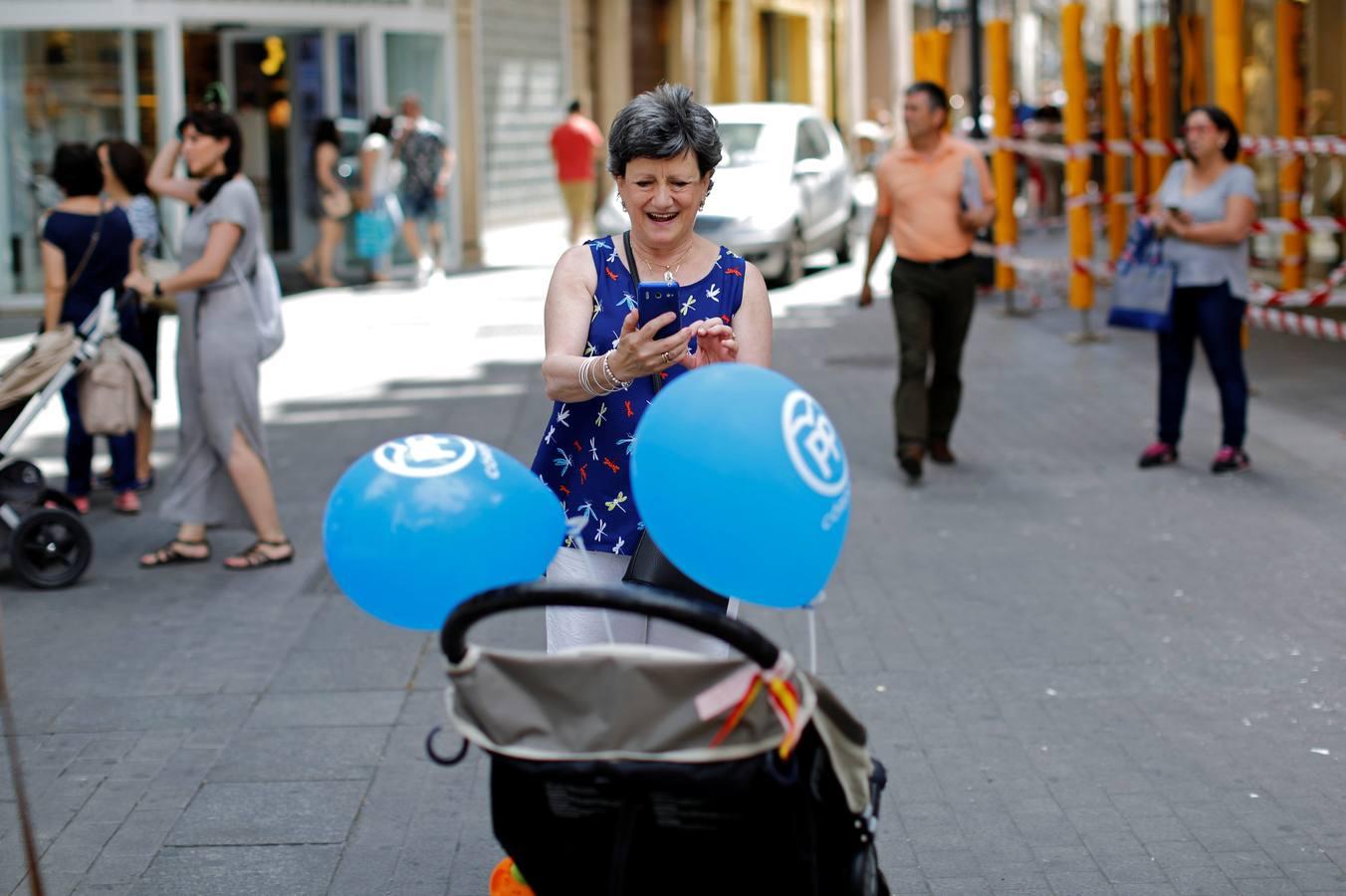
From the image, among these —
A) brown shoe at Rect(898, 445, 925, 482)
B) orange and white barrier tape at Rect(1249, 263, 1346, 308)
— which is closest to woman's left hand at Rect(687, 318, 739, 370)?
brown shoe at Rect(898, 445, 925, 482)

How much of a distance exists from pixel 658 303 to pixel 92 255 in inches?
231

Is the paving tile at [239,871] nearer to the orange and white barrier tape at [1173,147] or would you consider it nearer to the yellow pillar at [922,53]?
the orange and white barrier tape at [1173,147]

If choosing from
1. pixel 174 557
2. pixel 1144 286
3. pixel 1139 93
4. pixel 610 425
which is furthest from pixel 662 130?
pixel 1139 93

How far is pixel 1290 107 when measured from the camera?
12617 mm

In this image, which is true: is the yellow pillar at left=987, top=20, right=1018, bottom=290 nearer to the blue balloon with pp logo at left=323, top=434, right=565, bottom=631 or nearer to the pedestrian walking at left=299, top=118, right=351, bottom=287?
the pedestrian walking at left=299, top=118, right=351, bottom=287

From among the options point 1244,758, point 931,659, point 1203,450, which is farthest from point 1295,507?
point 1244,758

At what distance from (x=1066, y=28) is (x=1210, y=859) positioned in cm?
1144

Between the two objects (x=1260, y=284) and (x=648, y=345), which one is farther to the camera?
(x=1260, y=284)

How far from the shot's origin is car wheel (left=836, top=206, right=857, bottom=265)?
21.2 metres

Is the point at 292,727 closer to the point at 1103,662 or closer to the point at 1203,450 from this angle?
the point at 1103,662

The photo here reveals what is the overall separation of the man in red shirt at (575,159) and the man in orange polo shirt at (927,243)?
12.8m

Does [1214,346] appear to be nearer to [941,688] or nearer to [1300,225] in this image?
[1300,225]

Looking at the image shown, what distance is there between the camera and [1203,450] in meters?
9.60

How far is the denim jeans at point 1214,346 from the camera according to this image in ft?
29.1
